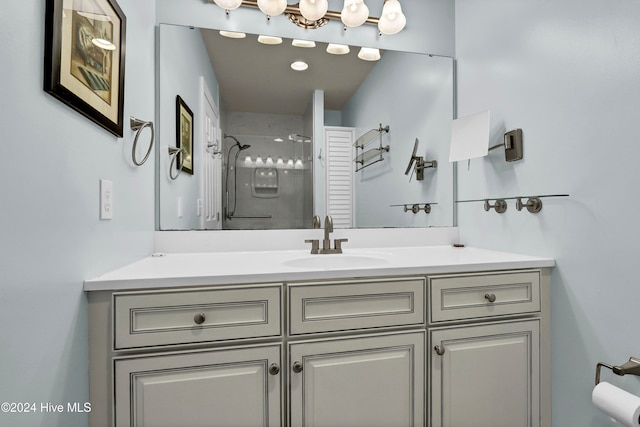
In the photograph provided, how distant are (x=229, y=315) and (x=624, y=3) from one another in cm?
153

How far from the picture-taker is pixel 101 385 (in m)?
0.93

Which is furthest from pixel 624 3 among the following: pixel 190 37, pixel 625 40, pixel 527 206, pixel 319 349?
pixel 190 37

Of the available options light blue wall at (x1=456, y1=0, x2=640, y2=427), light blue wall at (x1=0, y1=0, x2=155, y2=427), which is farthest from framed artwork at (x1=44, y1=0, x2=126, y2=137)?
light blue wall at (x1=456, y1=0, x2=640, y2=427)

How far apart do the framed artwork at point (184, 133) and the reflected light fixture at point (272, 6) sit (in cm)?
58

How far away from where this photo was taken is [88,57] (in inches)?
34.7

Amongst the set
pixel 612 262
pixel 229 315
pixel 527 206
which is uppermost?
pixel 527 206

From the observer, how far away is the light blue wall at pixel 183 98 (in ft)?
5.05

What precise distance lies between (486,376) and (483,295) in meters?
0.29

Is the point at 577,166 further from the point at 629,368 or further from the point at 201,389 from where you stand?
the point at 201,389

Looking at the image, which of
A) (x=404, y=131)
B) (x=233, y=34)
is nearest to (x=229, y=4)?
(x=233, y=34)

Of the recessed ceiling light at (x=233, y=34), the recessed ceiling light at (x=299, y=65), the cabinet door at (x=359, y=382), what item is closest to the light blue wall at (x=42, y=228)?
the cabinet door at (x=359, y=382)

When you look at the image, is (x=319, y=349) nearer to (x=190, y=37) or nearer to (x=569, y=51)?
(x=569, y=51)

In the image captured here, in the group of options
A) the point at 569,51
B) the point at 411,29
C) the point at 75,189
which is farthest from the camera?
the point at 411,29

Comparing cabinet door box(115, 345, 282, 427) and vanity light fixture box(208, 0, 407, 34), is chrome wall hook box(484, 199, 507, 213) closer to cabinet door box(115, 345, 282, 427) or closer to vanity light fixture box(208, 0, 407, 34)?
vanity light fixture box(208, 0, 407, 34)
